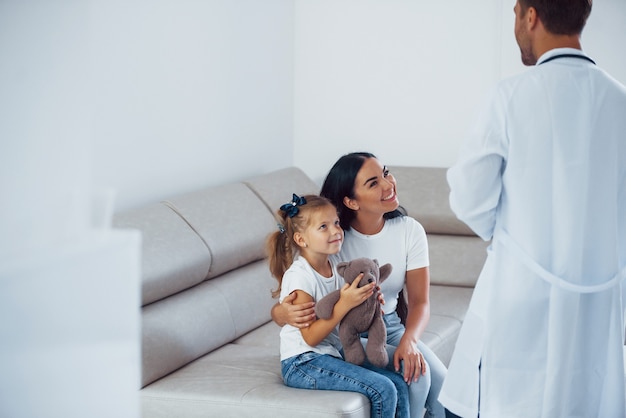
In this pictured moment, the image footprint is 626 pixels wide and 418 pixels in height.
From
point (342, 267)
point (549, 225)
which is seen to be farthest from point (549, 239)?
point (342, 267)

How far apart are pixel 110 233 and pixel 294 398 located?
1.25 metres

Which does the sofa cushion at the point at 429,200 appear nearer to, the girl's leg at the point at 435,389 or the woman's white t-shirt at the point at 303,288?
the girl's leg at the point at 435,389

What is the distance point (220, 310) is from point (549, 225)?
1.42 meters

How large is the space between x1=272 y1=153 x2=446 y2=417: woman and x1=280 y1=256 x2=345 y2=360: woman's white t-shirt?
81mm

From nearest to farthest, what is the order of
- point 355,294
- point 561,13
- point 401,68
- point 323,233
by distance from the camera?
1. point 561,13
2. point 355,294
3. point 323,233
4. point 401,68

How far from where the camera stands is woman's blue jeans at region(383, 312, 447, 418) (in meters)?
2.45

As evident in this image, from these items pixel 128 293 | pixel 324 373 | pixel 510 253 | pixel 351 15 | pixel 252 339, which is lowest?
pixel 252 339

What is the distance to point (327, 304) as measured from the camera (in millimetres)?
2324

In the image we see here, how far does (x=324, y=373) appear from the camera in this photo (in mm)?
2418

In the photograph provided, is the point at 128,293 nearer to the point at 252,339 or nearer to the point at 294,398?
the point at 294,398

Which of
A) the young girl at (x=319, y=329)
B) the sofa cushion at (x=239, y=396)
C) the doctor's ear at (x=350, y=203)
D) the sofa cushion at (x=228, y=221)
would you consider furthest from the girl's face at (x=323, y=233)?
the sofa cushion at (x=228, y=221)

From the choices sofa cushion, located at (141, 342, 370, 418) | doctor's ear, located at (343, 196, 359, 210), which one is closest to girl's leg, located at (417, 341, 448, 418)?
sofa cushion, located at (141, 342, 370, 418)

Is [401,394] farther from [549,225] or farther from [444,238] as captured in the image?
[444,238]

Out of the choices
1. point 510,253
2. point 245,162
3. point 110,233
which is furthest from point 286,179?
point 110,233
